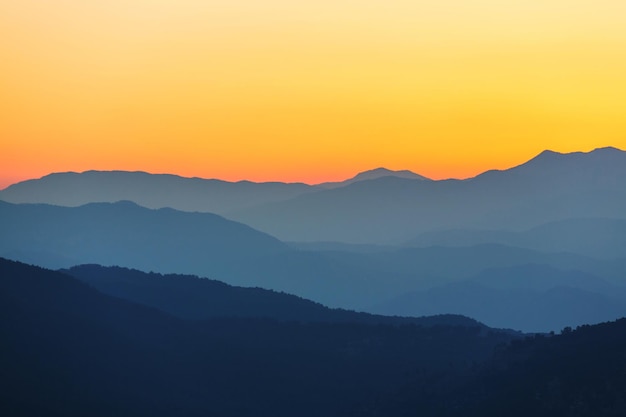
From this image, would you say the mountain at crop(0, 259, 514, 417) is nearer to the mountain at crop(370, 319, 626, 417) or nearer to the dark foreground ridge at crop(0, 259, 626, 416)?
the dark foreground ridge at crop(0, 259, 626, 416)

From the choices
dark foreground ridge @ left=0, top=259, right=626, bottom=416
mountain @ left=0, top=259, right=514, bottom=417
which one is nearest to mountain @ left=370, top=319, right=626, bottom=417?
dark foreground ridge @ left=0, top=259, right=626, bottom=416

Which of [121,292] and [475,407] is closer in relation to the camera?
[475,407]

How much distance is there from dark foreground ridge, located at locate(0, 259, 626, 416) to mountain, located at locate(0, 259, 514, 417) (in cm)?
23

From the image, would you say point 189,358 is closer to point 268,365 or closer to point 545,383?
point 268,365

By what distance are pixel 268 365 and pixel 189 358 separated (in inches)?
432

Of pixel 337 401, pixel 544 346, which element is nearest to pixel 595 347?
pixel 544 346

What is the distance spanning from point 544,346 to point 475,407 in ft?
59.4

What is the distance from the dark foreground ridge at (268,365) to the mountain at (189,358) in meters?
0.23

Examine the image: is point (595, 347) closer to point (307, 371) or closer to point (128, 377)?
point (307, 371)

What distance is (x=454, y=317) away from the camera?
633ft

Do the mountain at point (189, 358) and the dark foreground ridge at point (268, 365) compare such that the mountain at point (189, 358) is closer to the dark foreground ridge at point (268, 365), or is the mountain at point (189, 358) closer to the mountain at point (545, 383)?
the dark foreground ridge at point (268, 365)

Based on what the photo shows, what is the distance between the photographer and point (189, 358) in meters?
154

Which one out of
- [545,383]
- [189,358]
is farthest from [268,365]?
[545,383]

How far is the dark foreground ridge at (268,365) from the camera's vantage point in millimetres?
114062
